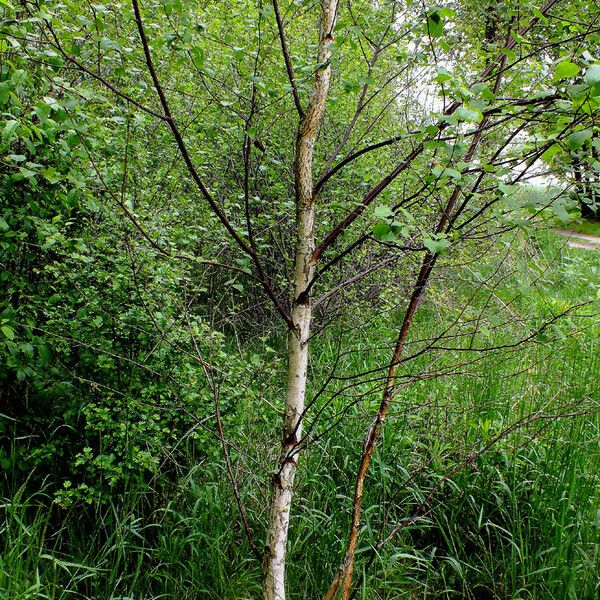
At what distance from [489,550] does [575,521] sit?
464mm

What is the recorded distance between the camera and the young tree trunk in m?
1.80

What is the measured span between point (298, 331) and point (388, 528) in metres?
1.61

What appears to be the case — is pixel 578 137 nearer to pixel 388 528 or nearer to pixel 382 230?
pixel 382 230

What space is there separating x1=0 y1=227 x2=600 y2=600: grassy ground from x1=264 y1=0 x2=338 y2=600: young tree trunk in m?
0.43

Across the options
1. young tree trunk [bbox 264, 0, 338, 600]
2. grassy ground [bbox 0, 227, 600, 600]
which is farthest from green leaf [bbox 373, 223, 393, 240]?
grassy ground [bbox 0, 227, 600, 600]

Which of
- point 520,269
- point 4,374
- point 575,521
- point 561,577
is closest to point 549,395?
point 575,521

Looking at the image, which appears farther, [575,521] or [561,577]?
[575,521]

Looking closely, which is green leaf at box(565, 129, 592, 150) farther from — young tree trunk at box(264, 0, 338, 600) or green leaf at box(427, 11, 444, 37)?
young tree trunk at box(264, 0, 338, 600)

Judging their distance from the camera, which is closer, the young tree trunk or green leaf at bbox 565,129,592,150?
green leaf at bbox 565,129,592,150

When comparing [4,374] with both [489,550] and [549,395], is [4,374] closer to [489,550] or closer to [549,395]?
[489,550]

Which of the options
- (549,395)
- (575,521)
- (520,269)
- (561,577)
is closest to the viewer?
(520,269)

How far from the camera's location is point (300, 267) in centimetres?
184

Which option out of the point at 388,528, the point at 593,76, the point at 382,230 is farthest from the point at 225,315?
the point at 593,76

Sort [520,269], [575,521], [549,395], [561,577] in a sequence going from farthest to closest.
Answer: [549,395] → [575,521] → [561,577] → [520,269]
